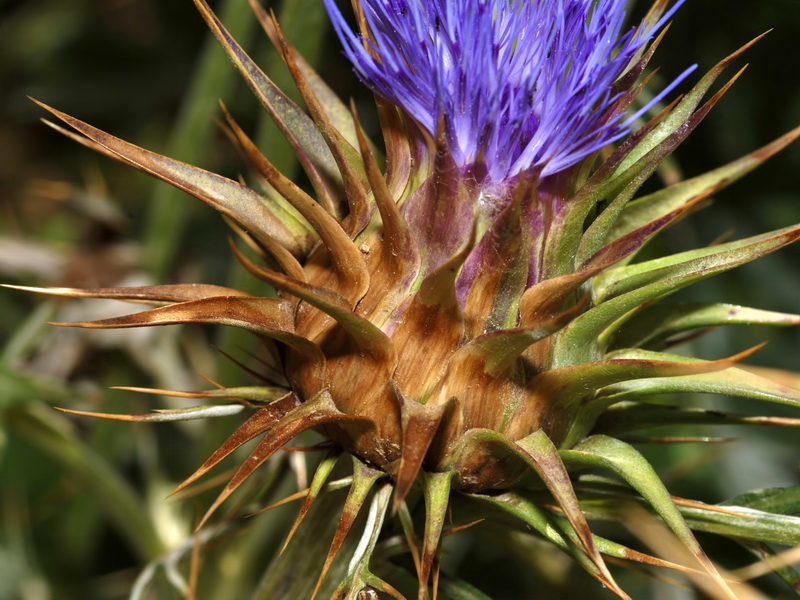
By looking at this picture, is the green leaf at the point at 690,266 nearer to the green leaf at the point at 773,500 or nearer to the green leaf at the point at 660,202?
the green leaf at the point at 660,202

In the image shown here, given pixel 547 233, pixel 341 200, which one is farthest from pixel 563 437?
pixel 341 200

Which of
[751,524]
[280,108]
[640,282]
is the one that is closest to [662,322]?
[640,282]

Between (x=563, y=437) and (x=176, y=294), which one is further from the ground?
(x=563, y=437)

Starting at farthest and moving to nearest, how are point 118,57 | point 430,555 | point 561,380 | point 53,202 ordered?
point 53,202 < point 118,57 < point 561,380 < point 430,555

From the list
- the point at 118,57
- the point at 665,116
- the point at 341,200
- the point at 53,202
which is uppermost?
the point at 118,57

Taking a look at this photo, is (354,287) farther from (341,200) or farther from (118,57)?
(118,57)

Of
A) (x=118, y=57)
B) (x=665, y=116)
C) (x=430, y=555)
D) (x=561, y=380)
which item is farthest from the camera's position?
(x=118, y=57)

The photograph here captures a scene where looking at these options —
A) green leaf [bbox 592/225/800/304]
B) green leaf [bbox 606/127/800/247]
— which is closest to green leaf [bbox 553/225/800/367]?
green leaf [bbox 592/225/800/304]

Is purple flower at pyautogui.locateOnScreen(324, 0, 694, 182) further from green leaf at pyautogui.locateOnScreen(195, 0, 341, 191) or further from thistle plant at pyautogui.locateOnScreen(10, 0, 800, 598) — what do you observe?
green leaf at pyautogui.locateOnScreen(195, 0, 341, 191)
